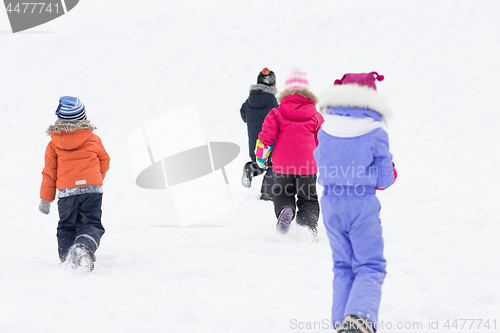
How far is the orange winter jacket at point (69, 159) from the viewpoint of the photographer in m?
3.82

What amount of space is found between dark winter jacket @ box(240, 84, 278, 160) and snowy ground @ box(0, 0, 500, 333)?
1200mm

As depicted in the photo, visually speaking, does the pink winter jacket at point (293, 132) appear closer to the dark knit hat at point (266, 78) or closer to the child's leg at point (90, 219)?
the dark knit hat at point (266, 78)

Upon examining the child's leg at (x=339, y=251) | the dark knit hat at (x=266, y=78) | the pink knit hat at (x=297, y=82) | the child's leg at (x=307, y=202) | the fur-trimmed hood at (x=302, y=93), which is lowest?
the child's leg at (x=339, y=251)

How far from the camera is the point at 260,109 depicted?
20.6ft

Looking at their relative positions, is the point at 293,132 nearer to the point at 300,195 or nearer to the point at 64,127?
the point at 300,195

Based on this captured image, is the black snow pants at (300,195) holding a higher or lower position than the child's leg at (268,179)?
lower

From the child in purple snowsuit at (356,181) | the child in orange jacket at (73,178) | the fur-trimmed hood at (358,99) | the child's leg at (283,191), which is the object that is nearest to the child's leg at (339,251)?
the child in purple snowsuit at (356,181)

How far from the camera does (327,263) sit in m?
3.91

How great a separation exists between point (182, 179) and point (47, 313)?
5.10m

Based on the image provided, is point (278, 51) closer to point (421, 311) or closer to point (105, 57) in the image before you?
point (105, 57)

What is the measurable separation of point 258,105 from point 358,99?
3739 mm

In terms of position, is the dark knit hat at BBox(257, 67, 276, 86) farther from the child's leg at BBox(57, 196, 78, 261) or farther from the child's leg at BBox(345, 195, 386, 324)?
the child's leg at BBox(345, 195, 386, 324)

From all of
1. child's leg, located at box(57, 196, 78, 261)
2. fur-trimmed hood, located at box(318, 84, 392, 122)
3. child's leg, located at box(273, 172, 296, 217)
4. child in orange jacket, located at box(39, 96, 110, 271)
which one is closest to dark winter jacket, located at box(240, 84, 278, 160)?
child's leg, located at box(273, 172, 296, 217)

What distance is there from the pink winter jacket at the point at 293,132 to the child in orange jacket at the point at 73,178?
5.86ft
